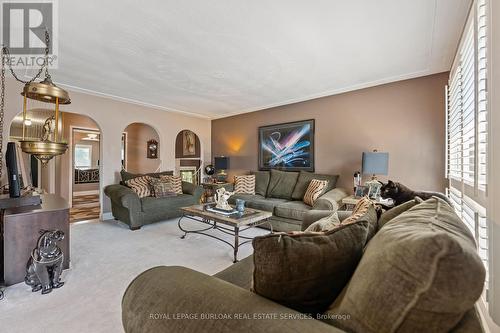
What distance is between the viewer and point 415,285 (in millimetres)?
512

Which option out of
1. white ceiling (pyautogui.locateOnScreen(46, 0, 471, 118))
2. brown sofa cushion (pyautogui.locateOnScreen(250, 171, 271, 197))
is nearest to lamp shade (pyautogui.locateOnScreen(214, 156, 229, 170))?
brown sofa cushion (pyautogui.locateOnScreen(250, 171, 271, 197))

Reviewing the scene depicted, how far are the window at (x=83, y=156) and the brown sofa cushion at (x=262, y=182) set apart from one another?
6.63 m

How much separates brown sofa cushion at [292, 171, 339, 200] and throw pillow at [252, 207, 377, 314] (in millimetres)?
3223

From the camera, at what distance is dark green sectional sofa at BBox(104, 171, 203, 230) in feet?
12.1

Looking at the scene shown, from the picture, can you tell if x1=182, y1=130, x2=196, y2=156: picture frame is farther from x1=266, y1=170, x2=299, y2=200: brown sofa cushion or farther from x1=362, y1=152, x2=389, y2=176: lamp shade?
x1=362, y1=152, x2=389, y2=176: lamp shade

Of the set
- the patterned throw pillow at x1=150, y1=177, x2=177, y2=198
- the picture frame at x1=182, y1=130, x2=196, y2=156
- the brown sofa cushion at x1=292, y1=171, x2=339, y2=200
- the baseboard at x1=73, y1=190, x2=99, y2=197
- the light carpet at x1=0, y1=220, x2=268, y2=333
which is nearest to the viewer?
the light carpet at x1=0, y1=220, x2=268, y2=333

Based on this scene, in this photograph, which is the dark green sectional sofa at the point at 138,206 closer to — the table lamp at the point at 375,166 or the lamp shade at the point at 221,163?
the lamp shade at the point at 221,163

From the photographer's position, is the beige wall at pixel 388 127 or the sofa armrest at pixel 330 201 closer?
the sofa armrest at pixel 330 201

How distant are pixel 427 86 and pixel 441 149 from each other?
90 cm

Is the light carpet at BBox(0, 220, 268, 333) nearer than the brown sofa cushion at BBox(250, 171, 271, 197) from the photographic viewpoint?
Yes

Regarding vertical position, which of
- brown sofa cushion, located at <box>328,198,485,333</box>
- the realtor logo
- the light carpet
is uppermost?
the realtor logo

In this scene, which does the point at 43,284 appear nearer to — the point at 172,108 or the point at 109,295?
the point at 109,295

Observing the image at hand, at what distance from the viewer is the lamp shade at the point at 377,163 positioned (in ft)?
10.4

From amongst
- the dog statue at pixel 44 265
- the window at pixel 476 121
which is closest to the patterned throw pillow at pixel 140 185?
the dog statue at pixel 44 265
